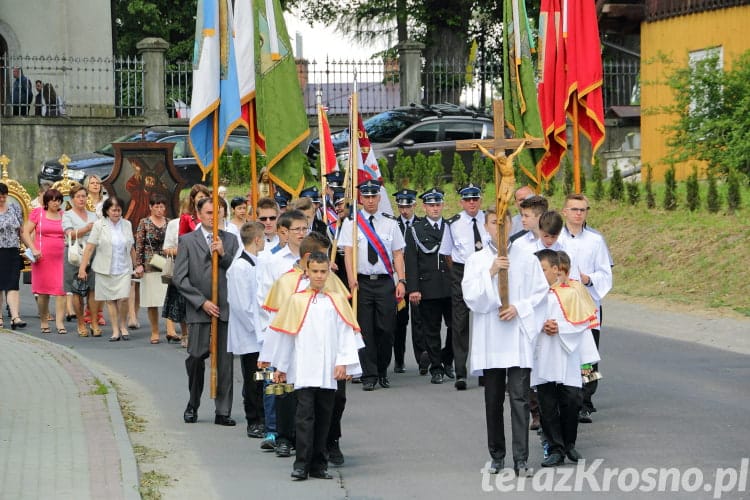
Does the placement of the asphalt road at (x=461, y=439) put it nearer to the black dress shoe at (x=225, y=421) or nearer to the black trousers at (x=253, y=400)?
the black dress shoe at (x=225, y=421)

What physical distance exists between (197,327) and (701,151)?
582 inches

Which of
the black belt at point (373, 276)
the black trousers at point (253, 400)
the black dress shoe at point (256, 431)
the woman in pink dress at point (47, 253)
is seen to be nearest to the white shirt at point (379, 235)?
the black belt at point (373, 276)

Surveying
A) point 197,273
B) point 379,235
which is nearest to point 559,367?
point 197,273

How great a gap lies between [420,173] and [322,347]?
1848 cm

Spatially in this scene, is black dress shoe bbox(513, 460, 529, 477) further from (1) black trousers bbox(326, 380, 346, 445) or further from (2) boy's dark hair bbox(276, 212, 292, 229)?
(2) boy's dark hair bbox(276, 212, 292, 229)

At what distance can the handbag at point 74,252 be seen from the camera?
1734cm

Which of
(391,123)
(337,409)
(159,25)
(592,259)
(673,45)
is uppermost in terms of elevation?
(159,25)

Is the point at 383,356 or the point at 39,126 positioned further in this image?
the point at 39,126

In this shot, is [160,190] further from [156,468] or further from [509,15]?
[156,468]

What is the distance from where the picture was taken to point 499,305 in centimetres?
945

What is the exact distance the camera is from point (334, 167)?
1585cm

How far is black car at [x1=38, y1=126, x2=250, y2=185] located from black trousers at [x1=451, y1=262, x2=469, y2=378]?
1545 cm

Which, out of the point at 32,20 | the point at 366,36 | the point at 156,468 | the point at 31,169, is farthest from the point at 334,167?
the point at 366,36

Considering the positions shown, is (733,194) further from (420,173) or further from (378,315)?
(378,315)
